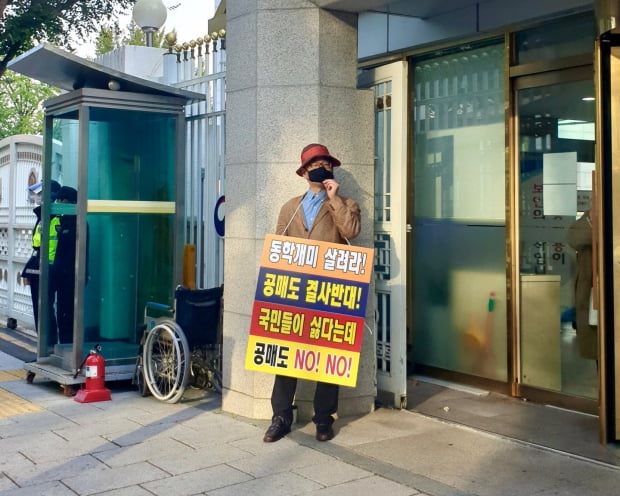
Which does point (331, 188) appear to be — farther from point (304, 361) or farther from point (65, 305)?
point (65, 305)

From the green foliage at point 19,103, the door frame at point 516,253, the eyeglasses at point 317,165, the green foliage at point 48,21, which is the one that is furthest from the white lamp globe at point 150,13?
the green foliage at point 19,103

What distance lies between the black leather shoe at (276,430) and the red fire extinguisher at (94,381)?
6.49 ft

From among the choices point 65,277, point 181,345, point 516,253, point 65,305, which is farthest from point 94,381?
point 516,253

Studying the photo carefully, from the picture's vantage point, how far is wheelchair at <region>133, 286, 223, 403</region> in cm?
718

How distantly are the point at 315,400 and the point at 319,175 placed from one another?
1.57m

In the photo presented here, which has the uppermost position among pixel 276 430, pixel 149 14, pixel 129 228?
pixel 149 14

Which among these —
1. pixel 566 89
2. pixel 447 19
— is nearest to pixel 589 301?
pixel 566 89

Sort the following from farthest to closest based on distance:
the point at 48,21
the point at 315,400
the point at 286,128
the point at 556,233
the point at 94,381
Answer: the point at 48,21
the point at 94,381
the point at 556,233
the point at 286,128
the point at 315,400

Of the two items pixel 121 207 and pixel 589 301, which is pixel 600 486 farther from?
pixel 121 207

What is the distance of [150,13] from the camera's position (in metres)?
10.9

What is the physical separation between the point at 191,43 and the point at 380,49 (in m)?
1.85

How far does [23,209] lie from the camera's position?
41.3ft

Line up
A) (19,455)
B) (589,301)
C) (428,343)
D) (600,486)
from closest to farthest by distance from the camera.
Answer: (600,486), (19,455), (589,301), (428,343)

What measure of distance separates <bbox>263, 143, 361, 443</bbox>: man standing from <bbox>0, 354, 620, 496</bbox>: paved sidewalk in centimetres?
15
